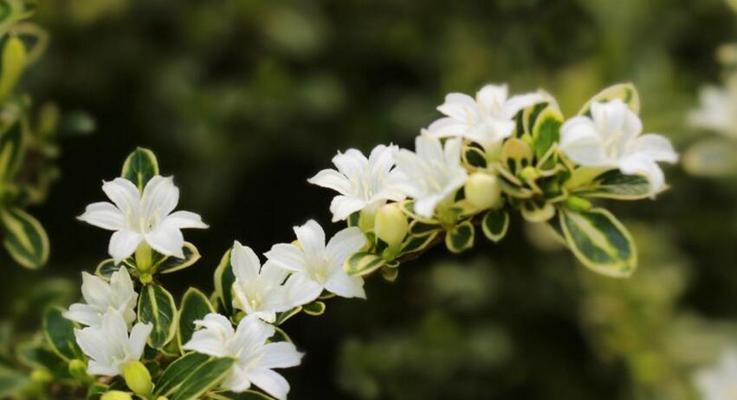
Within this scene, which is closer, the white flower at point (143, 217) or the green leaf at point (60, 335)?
the white flower at point (143, 217)

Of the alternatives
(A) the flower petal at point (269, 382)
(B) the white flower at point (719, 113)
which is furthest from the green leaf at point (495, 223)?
(B) the white flower at point (719, 113)

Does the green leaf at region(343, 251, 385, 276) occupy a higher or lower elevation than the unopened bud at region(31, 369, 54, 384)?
lower

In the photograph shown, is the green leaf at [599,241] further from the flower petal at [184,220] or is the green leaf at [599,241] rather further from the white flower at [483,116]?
the flower petal at [184,220]

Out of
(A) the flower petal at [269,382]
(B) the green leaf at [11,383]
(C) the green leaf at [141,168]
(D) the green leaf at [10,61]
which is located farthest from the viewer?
(D) the green leaf at [10,61]

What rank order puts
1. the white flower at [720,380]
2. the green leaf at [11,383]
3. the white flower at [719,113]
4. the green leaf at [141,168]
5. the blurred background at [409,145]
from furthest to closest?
1. the blurred background at [409,145]
2. the white flower at [719,113]
3. the white flower at [720,380]
4. the green leaf at [11,383]
5. the green leaf at [141,168]

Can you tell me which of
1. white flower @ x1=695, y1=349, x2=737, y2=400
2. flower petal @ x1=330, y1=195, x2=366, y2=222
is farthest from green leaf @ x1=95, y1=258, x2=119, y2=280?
white flower @ x1=695, y1=349, x2=737, y2=400

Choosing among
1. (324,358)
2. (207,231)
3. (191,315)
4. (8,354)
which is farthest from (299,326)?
(191,315)

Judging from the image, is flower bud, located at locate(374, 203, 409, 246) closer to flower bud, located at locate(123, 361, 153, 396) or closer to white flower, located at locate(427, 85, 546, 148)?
white flower, located at locate(427, 85, 546, 148)
